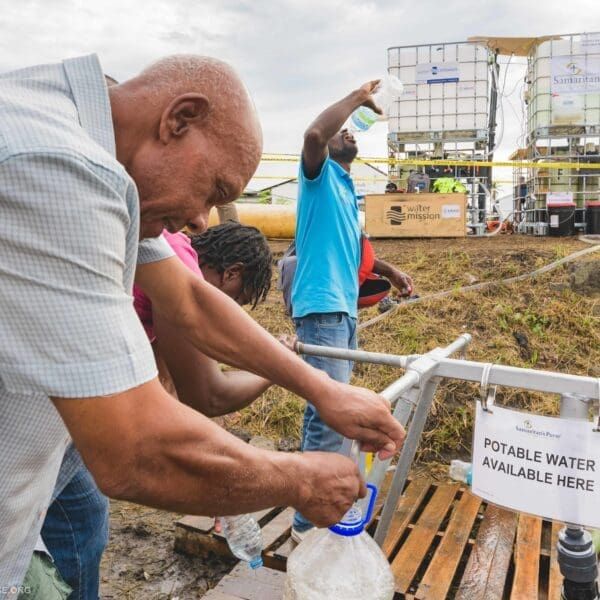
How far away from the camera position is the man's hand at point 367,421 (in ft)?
4.48

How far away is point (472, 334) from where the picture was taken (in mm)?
5188

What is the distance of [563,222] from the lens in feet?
34.0

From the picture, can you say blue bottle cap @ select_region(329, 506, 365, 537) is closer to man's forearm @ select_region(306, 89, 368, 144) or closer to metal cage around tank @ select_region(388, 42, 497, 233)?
man's forearm @ select_region(306, 89, 368, 144)

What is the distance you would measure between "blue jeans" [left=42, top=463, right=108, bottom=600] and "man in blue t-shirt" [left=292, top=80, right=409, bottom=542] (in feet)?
4.08

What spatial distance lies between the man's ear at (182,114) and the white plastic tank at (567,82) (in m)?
11.5

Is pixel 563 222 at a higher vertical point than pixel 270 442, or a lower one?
higher

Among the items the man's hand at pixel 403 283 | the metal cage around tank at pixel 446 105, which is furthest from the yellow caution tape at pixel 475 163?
the man's hand at pixel 403 283

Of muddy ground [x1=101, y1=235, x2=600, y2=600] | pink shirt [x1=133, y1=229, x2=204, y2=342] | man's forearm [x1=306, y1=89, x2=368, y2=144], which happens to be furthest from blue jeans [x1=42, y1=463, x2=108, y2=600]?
man's forearm [x1=306, y1=89, x2=368, y2=144]

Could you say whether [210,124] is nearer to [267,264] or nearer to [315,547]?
[315,547]

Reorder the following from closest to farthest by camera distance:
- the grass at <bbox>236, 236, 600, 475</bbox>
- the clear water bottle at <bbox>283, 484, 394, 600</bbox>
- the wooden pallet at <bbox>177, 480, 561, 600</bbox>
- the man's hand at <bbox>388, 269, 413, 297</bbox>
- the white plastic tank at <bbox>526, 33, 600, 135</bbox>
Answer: the clear water bottle at <bbox>283, 484, 394, 600</bbox> < the wooden pallet at <bbox>177, 480, 561, 600</bbox> < the man's hand at <bbox>388, 269, 413, 297</bbox> < the grass at <bbox>236, 236, 600, 475</bbox> < the white plastic tank at <bbox>526, 33, 600, 135</bbox>

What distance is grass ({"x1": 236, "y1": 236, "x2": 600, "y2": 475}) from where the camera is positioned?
14.1 feet

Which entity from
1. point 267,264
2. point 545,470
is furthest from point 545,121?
point 545,470

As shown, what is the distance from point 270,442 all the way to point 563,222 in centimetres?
811

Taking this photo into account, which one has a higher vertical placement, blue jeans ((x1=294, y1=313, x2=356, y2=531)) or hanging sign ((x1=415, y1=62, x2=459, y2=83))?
hanging sign ((x1=415, y1=62, x2=459, y2=83))
